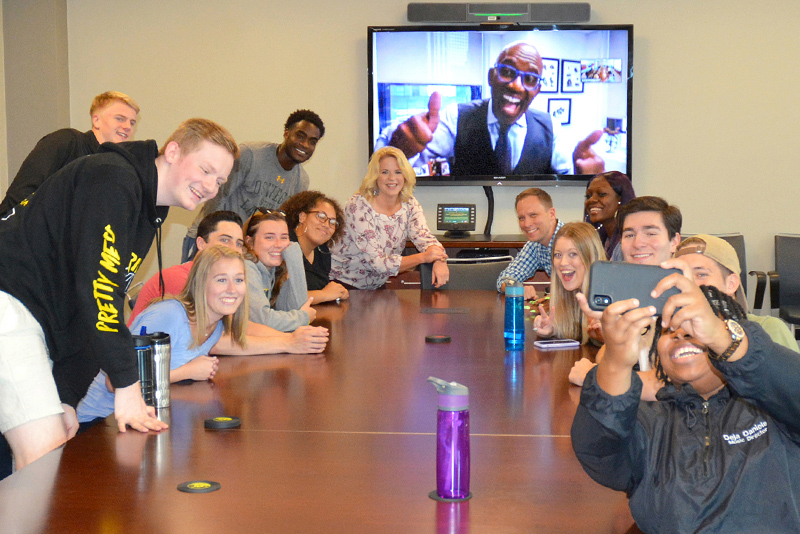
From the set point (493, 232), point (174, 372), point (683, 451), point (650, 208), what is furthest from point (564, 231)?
point (493, 232)

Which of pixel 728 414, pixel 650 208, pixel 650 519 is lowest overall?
pixel 650 519

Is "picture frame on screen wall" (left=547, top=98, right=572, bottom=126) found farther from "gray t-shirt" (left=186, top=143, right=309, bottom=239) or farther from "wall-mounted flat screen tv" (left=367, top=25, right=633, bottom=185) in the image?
"gray t-shirt" (left=186, top=143, right=309, bottom=239)

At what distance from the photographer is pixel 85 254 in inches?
66.8

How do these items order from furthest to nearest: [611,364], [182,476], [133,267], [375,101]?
[375,101], [133,267], [182,476], [611,364]

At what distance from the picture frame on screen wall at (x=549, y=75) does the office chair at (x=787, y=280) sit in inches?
71.7

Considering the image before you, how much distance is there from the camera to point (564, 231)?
3002 millimetres

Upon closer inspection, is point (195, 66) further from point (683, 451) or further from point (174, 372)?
point (683, 451)

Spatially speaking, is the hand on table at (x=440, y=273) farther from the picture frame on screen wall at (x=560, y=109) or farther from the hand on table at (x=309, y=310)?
the picture frame on screen wall at (x=560, y=109)

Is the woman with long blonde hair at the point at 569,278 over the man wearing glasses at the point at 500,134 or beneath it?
beneath

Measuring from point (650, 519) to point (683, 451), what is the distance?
14 cm

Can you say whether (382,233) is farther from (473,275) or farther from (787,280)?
(787,280)

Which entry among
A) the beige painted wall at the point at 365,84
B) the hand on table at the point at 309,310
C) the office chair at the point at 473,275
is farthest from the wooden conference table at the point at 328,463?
the beige painted wall at the point at 365,84

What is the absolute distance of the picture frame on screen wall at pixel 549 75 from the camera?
5.38 meters

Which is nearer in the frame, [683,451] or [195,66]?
[683,451]
